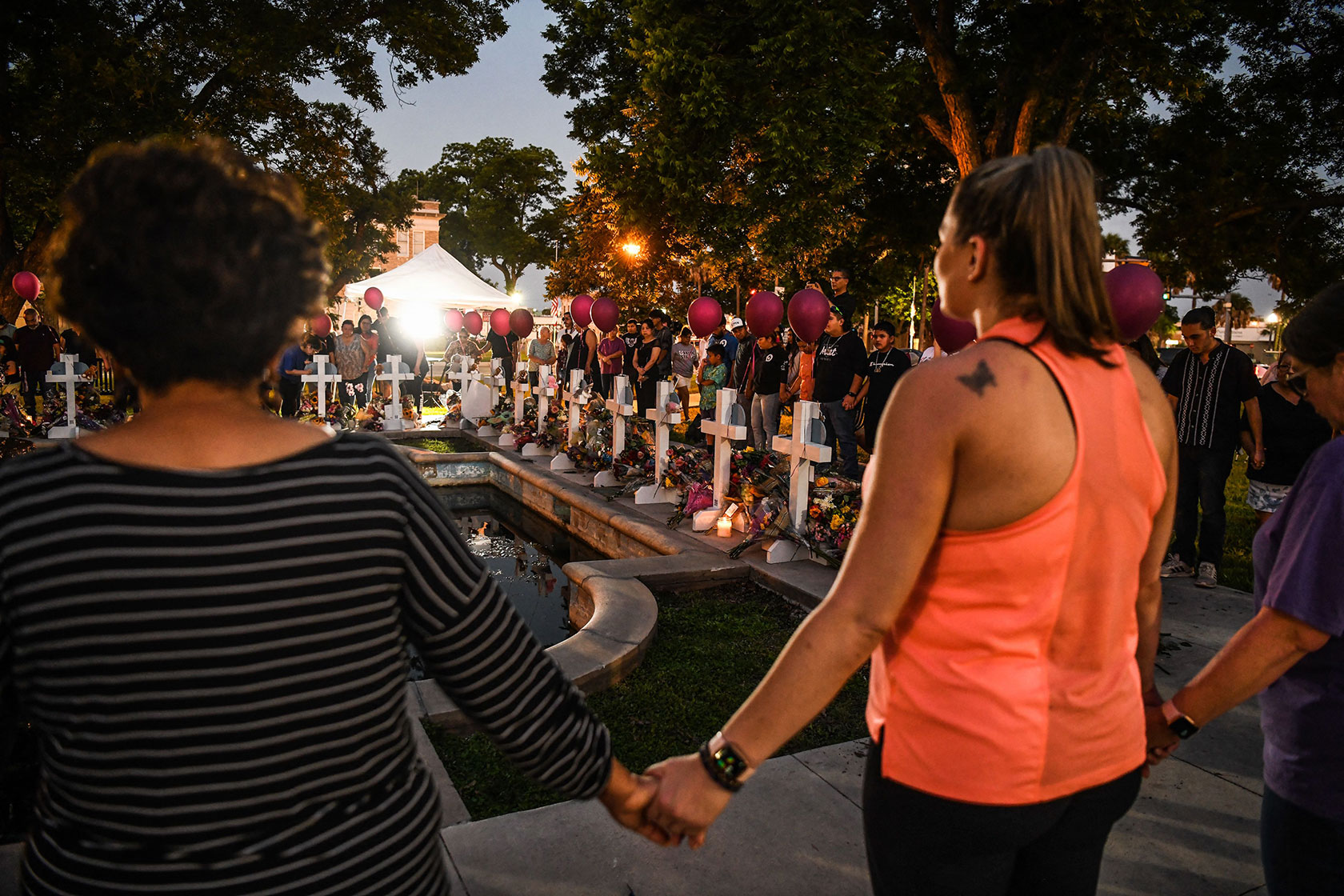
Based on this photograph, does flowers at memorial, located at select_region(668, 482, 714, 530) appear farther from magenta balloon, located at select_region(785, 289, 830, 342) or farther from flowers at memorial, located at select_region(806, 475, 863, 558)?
magenta balloon, located at select_region(785, 289, 830, 342)

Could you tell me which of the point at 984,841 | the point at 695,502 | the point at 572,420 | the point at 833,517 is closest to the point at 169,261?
the point at 984,841

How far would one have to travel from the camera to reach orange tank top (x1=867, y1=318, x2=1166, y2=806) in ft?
4.25

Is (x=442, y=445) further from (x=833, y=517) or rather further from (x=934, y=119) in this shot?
(x=934, y=119)

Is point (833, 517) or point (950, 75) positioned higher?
point (950, 75)

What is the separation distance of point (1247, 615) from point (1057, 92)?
1427cm

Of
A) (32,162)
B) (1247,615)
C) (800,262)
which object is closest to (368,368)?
(32,162)

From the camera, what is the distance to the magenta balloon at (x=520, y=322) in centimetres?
1784

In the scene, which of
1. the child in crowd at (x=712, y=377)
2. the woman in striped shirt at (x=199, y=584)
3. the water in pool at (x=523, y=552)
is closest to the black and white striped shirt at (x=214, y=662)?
the woman in striped shirt at (x=199, y=584)

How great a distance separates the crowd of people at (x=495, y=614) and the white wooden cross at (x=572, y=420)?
9.06 m

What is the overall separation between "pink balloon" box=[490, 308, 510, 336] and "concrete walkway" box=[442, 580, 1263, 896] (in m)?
15.4

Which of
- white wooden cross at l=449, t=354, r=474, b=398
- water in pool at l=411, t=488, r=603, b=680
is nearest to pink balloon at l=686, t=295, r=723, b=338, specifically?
water in pool at l=411, t=488, r=603, b=680

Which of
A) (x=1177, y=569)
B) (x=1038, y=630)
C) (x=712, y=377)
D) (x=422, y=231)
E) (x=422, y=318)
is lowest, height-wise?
(x=1177, y=569)

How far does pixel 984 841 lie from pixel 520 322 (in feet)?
56.5

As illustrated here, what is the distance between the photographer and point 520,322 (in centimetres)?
1781
